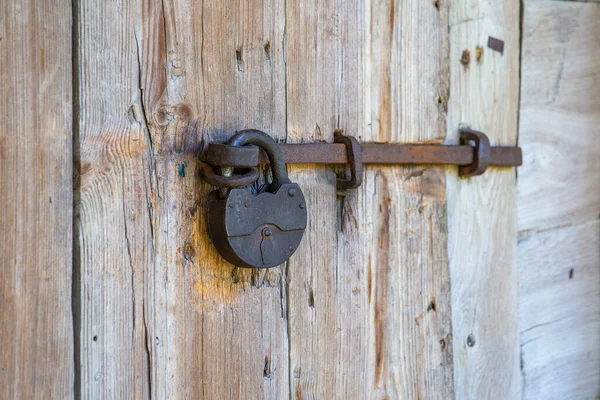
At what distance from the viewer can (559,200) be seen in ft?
4.09

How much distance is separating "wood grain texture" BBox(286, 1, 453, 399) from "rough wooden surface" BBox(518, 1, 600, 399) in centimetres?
23

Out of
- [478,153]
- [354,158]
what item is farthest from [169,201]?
[478,153]

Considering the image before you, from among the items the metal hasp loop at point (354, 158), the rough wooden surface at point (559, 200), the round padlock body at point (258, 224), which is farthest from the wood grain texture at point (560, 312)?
the round padlock body at point (258, 224)

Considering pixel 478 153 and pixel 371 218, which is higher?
pixel 478 153

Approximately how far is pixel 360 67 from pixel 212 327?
46 cm

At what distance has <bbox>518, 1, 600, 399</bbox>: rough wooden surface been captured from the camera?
47.3 inches

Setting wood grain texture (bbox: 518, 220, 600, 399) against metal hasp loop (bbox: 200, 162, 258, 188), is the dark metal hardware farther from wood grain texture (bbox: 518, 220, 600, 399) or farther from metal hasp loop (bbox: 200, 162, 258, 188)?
wood grain texture (bbox: 518, 220, 600, 399)

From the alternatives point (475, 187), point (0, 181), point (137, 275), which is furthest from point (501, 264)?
point (0, 181)

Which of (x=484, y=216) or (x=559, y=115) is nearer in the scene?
(x=484, y=216)

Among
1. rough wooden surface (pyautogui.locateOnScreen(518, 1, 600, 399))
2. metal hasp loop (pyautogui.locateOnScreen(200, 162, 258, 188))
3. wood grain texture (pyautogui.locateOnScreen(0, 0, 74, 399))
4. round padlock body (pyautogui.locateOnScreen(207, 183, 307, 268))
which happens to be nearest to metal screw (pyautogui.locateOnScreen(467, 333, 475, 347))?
rough wooden surface (pyautogui.locateOnScreen(518, 1, 600, 399))

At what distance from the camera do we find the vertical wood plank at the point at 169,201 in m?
0.76

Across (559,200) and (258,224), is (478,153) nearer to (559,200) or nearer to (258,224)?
(559,200)

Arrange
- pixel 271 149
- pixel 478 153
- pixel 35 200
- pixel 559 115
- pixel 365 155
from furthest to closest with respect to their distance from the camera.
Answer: pixel 559 115
pixel 478 153
pixel 365 155
pixel 271 149
pixel 35 200

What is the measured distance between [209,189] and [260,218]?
8 centimetres
